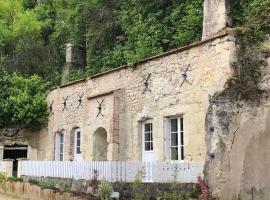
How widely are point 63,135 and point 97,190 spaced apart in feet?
26.9

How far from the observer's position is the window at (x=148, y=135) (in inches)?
599

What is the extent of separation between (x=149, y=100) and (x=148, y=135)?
1.29 meters

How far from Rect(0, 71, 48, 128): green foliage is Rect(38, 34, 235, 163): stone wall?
1202 mm

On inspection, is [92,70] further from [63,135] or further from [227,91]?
[227,91]

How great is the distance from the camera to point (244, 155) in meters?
11.6

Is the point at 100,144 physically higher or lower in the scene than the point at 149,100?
lower

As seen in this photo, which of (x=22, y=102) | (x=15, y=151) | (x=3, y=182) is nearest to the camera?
(x=3, y=182)

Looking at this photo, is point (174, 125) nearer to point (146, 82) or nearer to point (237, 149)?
point (146, 82)

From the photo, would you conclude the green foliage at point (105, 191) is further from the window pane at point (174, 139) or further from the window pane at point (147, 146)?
the window pane at point (147, 146)

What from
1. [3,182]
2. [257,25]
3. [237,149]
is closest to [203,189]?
[237,149]

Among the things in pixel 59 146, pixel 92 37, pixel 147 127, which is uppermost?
pixel 92 37

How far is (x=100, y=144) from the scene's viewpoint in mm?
17875

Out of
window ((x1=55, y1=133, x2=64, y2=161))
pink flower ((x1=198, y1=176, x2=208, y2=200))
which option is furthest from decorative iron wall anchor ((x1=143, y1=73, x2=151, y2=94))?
window ((x1=55, y1=133, x2=64, y2=161))

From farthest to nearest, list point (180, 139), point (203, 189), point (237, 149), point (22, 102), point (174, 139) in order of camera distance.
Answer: point (22, 102) → point (174, 139) → point (180, 139) → point (237, 149) → point (203, 189)
